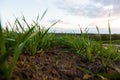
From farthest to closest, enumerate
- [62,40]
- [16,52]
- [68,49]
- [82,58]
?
[62,40] < [68,49] < [82,58] < [16,52]

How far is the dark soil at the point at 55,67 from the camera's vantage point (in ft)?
8.24

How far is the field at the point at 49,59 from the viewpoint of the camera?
231cm

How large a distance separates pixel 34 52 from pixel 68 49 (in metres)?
0.96

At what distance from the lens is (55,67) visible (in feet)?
9.81

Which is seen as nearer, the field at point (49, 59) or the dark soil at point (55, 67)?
the field at point (49, 59)

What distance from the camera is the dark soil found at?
2.51 m

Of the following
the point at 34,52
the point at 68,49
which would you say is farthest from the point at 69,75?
the point at 68,49

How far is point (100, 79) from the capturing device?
A: 2900 mm

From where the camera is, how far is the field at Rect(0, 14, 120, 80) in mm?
2309

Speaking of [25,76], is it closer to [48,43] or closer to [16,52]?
[16,52]

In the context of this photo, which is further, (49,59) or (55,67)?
(49,59)

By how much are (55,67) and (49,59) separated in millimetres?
299

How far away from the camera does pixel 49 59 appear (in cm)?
327

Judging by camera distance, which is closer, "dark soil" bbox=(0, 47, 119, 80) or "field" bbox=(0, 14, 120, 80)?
"field" bbox=(0, 14, 120, 80)
